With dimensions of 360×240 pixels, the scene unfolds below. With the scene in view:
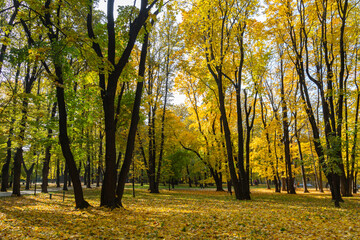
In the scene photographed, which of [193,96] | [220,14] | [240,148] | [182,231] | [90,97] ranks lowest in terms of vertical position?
[182,231]

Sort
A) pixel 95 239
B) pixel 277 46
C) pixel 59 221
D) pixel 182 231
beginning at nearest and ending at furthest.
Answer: pixel 95 239
pixel 182 231
pixel 59 221
pixel 277 46

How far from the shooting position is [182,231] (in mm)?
5242

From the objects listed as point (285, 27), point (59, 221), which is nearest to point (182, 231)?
point (59, 221)

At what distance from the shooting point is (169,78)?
20938mm

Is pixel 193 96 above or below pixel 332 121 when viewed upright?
above

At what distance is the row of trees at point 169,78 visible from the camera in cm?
787

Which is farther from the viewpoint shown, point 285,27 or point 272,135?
point 272,135

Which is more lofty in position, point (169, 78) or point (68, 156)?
point (169, 78)

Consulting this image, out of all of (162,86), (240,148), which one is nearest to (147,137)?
(162,86)

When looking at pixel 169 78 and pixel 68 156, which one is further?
pixel 169 78

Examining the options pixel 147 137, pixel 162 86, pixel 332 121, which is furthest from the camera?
pixel 162 86

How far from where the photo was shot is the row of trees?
25.8 ft

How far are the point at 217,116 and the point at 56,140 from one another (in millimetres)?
14742

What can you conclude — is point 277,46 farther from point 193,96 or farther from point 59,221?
point 59,221
